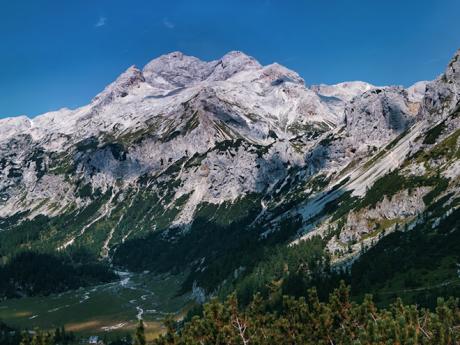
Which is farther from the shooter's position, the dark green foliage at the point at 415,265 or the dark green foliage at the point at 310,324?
the dark green foliage at the point at 415,265

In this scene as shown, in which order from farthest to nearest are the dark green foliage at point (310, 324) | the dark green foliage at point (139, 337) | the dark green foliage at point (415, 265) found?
the dark green foliage at point (415, 265) → the dark green foliage at point (139, 337) → the dark green foliage at point (310, 324)

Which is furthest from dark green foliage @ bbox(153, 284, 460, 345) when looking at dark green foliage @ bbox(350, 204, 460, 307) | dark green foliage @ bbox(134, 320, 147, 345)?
dark green foliage @ bbox(350, 204, 460, 307)

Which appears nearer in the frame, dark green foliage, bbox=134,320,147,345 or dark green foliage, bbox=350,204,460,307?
dark green foliage, bbox=134,320,147,345

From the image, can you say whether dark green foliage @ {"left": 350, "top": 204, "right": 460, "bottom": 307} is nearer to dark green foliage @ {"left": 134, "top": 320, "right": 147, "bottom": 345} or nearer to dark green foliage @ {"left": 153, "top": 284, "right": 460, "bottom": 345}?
dark green foliage @ {"left": 153, "top": 284, "right": 460, "bottom": 345}

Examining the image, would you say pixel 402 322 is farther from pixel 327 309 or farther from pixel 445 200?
pixel 445 200

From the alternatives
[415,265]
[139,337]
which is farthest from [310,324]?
[415,265]

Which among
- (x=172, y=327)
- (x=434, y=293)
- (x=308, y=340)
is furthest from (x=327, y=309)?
(x=434, y=293)

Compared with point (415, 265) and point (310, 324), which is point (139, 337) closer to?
point (310, 324)

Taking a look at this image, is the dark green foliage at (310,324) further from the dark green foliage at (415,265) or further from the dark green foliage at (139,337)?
the dark green foliage at (415,265)

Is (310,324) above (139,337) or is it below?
below

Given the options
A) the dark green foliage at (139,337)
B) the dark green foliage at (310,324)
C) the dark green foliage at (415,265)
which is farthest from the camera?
the dark green foliage at (415,265)

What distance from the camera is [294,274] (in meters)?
192

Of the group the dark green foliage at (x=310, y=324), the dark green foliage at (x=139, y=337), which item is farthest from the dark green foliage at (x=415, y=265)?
the dark green foliage at (x=139, y=337)

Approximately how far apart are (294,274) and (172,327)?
14513 centimetres
